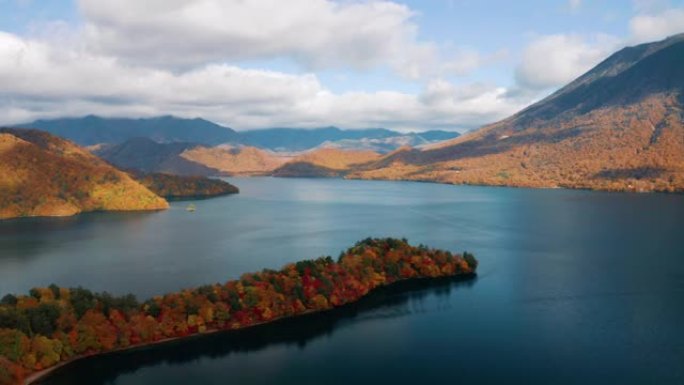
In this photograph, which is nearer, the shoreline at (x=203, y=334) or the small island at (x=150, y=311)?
the shoreline at (x=203, y=334)

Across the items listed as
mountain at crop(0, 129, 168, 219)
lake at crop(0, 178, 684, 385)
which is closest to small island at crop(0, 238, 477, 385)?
lake at crop(0, 178, 684, 385)

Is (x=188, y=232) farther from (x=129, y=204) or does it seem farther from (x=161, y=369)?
(x=161, y=369)

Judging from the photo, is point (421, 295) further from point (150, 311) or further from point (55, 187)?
point (55, 187)

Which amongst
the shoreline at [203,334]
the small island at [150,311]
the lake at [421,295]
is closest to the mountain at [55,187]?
the lake at [421,295]

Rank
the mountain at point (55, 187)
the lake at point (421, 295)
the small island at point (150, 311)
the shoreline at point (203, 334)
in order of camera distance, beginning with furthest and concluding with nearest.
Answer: the mountain at point (55, 187), the lake at point (421, 295), the small island at point (150, 311), the shoreline at point (203, 334)

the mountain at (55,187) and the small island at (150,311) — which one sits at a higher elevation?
the mountain at (55,187)

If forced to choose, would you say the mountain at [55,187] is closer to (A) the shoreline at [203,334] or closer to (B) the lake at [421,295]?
(B) the lake at [421,295]

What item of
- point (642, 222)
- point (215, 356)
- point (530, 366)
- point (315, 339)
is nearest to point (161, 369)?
point (215, 356)
